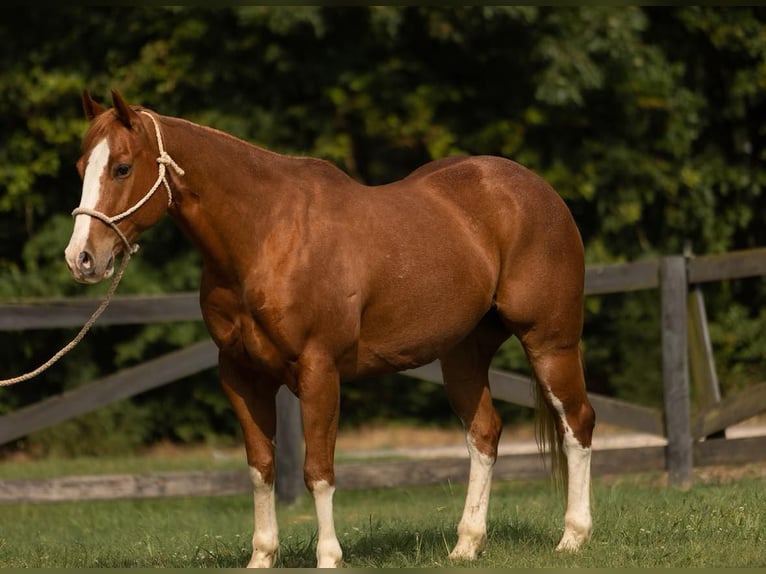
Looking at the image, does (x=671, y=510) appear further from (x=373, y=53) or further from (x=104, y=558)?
(x=373, y=53)

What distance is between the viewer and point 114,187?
190 inches

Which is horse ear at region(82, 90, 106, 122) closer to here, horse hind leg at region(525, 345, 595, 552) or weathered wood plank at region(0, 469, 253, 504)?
horse hind leg at region(525, 345, 595, 552)

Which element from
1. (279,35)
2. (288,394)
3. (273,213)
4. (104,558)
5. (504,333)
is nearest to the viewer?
(273,213)

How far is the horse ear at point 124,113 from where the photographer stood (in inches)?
188

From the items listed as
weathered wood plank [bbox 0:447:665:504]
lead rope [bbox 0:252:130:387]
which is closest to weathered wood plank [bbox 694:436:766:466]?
weathered wood plank [bbox 0:447:665:504]

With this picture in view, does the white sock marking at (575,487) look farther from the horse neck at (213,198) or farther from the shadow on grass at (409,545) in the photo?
the horse neck at (213,198)

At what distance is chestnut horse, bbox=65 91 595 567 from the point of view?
4938mm

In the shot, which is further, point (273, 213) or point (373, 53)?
point (373, 53)

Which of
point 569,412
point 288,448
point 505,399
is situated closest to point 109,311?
point 288,448

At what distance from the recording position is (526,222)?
592 centimetres

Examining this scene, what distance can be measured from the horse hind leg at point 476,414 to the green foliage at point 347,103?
569 centimetres

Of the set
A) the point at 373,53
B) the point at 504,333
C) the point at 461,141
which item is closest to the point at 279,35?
the point at 373,53

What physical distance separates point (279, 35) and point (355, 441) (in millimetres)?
4263

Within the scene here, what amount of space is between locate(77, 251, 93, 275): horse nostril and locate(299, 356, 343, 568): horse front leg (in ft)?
3.02
